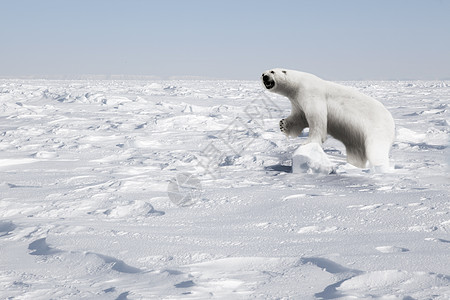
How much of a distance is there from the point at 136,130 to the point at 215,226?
6.04 m

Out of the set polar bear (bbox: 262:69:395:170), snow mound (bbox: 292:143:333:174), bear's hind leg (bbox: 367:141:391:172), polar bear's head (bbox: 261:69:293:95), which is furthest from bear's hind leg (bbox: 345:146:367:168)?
polar bear's head (bbox: 261:69:293:95)

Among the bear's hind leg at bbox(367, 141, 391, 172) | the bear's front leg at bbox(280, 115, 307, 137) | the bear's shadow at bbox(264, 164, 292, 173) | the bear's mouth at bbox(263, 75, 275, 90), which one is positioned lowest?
the bear's shadow at bbox(264, 164, 292, 173)

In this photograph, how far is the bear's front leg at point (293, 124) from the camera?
4461mm

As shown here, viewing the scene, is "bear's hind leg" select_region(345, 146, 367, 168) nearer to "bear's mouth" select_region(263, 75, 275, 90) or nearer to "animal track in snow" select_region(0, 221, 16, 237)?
"bear's mouth" select_region(263, 75, 275, 90)

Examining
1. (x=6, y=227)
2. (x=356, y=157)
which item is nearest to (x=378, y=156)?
(x=356, y=157)

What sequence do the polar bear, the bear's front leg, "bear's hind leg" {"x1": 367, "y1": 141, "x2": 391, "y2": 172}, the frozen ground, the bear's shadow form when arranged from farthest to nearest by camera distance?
the bear's front leg < the bear's shadow < the polar bear < "bear's hind leg" {"x1": 367, "y1": 141, "x2": 391, "y2": 172} < the frozen ground

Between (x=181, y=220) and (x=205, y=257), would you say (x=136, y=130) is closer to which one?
(x=181, y=220)

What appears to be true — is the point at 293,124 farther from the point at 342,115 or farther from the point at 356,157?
the point at 356,157

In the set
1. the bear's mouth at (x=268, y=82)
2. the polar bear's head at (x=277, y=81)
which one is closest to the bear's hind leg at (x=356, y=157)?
the polar bear's head at (x=277, y=81)

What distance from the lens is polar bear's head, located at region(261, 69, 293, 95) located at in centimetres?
425

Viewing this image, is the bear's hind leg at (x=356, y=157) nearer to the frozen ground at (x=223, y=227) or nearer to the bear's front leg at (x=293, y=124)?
the frozen ground at (x=223, y=227)

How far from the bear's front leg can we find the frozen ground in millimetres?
361

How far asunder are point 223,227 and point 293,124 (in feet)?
7.01

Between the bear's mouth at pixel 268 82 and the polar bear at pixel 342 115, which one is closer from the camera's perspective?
the polar bear at pixel 342 115
